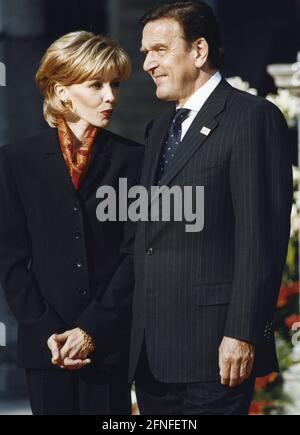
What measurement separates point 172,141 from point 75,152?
0.44m

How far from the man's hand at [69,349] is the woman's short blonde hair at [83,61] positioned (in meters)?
0.96

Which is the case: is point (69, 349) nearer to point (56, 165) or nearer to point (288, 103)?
point (56, 165)

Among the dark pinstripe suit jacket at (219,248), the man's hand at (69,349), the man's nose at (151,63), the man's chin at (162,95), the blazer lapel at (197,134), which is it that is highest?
the man's nose at (151,63)

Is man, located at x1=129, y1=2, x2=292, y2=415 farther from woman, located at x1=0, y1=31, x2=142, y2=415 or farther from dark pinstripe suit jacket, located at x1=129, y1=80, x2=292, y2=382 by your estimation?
woman, located at x1=0, y1=31, x2=142, y2=415

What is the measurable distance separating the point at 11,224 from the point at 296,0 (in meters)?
5.92

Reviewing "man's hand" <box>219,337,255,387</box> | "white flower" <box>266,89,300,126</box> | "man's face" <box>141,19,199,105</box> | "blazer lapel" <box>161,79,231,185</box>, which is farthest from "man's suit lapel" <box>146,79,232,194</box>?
"white flower" <box>266,89,300,126</box>

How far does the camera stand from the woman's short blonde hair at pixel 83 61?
5.41 m

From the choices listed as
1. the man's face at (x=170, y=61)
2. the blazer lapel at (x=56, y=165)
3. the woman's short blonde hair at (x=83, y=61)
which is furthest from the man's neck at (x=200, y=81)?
the blazer lapel at (x=56, y=165)

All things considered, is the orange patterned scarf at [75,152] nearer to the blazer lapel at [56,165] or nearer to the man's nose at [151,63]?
the blazer lapel at [56,165]

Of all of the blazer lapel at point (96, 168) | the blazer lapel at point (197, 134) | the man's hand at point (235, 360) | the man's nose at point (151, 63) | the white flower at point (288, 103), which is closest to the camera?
the man's hand at point (235, 360)

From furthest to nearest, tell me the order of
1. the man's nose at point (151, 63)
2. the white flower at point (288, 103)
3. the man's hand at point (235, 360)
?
the white flower at point (288, 103) < the man's nose at point (151, 63) < the man's hand at point (235, 360)

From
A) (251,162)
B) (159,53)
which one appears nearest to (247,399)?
(251,162)

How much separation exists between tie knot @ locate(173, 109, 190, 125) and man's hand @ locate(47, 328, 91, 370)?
984 mm

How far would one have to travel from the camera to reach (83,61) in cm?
545
